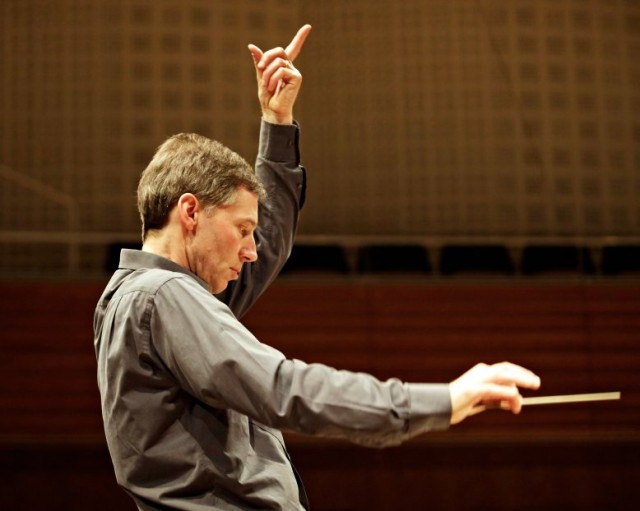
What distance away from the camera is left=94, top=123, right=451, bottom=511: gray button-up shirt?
0.76 metres

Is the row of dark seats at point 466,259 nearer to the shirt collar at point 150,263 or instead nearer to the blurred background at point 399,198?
the blurred background at point 399,198

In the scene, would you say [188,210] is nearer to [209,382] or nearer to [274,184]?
[209,382]

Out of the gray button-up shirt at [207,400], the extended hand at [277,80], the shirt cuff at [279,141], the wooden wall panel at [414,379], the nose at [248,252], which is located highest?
the extended hand at [277,80]

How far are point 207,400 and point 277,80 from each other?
2.10 feet

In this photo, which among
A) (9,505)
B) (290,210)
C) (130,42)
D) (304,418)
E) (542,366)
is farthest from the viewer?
(130,42)

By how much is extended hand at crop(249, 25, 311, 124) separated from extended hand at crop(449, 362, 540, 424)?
26.1 inches

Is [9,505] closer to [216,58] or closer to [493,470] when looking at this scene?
[493,470]

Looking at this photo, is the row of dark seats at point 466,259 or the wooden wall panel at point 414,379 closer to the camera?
the wooden wall panel at point 414,379

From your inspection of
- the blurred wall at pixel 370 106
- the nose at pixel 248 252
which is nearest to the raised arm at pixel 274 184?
the nose at pixel 248 252

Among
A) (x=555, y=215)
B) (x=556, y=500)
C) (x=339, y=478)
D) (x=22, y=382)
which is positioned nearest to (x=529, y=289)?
(x=555, y=215)

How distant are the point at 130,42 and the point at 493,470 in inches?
108

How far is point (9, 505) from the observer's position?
2.93m

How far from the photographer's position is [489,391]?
0.74 metres

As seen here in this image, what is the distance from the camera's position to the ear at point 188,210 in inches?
37.4
